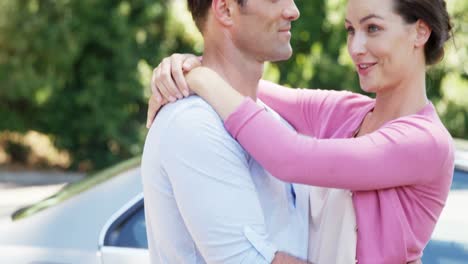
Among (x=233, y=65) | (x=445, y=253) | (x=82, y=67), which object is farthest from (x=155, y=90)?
(x=82, y=67)

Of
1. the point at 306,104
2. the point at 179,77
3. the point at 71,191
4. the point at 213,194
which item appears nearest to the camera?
the point at 213,194

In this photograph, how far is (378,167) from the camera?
216 cm

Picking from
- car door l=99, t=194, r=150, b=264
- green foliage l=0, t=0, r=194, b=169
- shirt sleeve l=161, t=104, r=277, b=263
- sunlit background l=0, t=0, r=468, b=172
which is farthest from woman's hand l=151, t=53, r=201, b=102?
green foliage l=0, t=0, r=194, b=169

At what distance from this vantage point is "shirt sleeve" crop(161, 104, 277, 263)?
209 cm

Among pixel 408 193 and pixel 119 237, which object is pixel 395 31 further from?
pixel 119 237

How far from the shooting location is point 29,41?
988 cm

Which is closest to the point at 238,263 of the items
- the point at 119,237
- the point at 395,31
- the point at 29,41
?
the point at 395,31

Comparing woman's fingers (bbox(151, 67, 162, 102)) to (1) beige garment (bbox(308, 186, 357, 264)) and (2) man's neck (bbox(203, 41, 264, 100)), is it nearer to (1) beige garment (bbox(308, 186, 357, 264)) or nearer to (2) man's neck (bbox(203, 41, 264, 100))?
(2) man's neck (bbox(203, 41, 264, 100))

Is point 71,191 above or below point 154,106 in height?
below

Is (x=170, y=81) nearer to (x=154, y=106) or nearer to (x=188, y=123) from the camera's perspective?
(x=154, y=106)

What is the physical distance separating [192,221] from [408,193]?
20.0 inches

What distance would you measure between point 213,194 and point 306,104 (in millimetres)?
769

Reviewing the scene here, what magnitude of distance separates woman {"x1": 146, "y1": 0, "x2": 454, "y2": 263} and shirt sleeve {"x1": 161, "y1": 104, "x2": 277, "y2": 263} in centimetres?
8

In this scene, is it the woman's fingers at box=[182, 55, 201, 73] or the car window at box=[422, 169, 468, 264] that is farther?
the car window at box=[422, 169, 468, 264]
